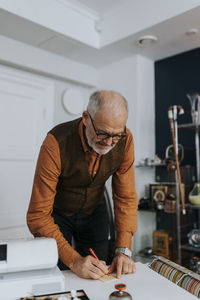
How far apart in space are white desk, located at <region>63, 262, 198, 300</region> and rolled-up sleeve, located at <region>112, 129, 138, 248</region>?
337 millimetres

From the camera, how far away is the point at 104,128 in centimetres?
135

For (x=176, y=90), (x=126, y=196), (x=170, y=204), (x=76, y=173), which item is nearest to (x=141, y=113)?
(x=176, y=90)

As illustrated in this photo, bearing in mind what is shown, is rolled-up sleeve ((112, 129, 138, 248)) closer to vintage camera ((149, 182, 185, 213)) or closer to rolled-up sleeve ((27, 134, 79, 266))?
rolled-up sleeve ((27, 134, 79, 266))

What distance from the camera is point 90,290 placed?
115cm

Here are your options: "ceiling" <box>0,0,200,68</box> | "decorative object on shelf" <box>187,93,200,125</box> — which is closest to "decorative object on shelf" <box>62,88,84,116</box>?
"ceiling" <box>0,0,200,68</box>

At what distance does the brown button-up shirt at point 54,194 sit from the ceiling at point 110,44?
1586 mm

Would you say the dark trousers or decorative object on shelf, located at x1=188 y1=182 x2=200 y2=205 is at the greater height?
decorative object on shelf, located at x1=188 y1=182 x2=200 y2=205

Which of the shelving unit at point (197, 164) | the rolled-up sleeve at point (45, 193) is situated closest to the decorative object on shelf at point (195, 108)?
the shelving unit at point (197, 164)

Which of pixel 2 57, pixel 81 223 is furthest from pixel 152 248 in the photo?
pixel 2 57

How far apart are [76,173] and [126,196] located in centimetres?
33

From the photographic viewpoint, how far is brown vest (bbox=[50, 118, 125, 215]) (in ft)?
5.10

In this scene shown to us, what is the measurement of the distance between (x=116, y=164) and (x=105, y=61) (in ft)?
7.64

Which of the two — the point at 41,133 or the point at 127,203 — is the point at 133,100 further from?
the point at 127,203

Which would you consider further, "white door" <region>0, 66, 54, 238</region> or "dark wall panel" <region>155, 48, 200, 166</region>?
"dark wall panel" <region>155, 48, 200, 166</region>
